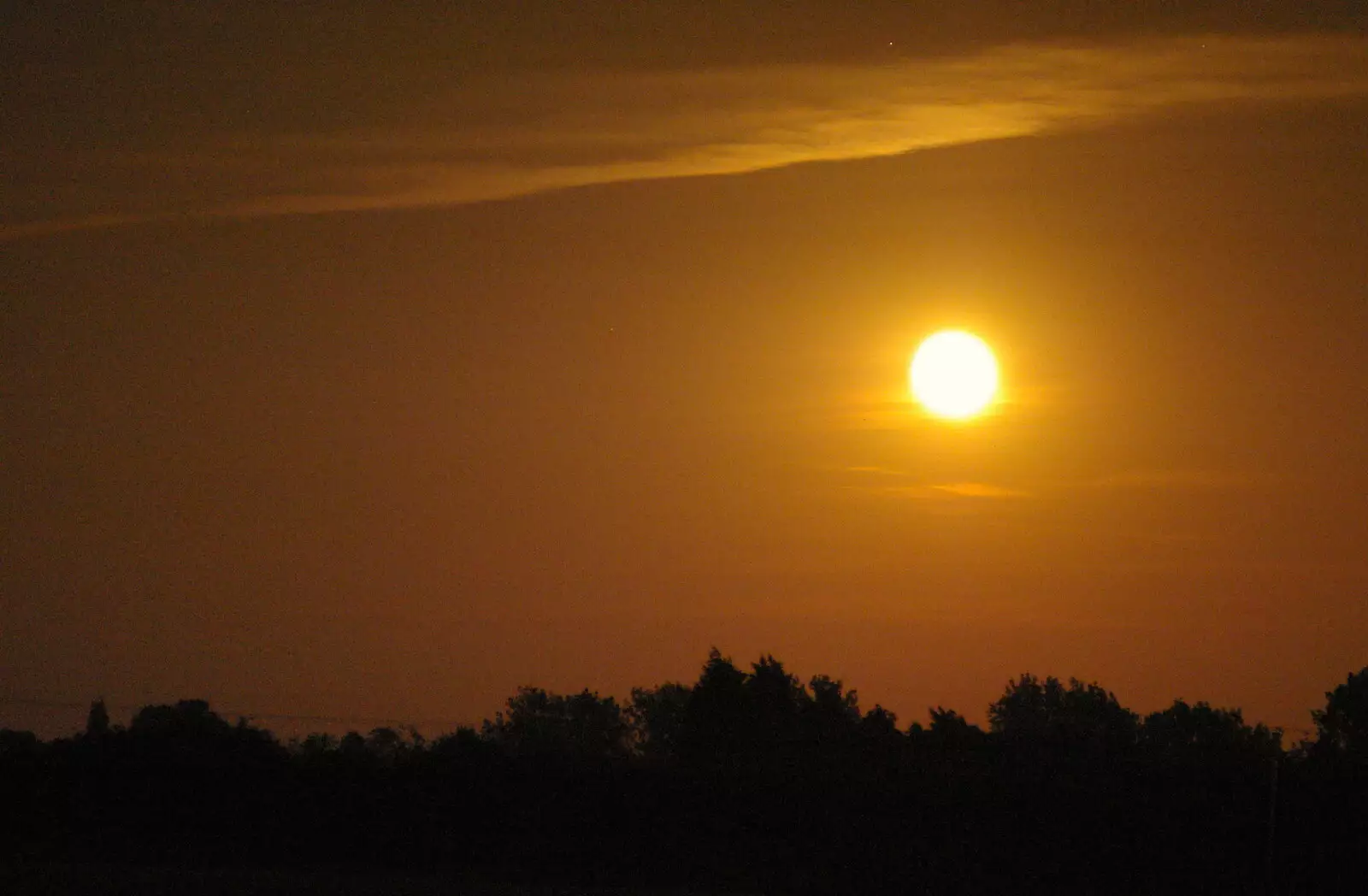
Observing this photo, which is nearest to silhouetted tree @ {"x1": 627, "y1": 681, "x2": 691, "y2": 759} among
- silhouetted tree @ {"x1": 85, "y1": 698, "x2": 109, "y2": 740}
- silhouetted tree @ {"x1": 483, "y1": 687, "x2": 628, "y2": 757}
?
silhouetted tree @ {"x1": 483, "y1": 687, "x2": 628, "y2": 757}

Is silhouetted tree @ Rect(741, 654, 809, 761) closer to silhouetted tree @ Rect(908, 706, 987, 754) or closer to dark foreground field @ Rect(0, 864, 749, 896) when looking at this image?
silhouetted tree @ Rect(908, 706, 987, 754)

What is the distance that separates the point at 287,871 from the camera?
35656mm

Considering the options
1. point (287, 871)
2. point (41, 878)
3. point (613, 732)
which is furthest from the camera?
point (613, 732)

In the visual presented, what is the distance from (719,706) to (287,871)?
127ft

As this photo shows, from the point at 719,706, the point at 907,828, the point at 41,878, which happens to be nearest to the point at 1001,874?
the point at 907,828

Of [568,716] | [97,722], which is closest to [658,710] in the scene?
[568,716]

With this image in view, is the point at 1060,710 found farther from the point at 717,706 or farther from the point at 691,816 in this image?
the point at 691,816

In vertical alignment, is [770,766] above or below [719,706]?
below

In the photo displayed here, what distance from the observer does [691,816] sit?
37.3m

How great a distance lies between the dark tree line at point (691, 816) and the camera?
36062 mm

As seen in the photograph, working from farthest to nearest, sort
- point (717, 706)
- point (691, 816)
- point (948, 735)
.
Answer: point (717, 706), point (948, 735), point (691, 816)

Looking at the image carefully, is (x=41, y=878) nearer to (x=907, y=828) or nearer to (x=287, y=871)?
(x=287, y=871)

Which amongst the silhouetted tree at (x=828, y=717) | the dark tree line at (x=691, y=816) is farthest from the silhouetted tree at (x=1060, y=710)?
the dark tree line at (x=691, y=816)

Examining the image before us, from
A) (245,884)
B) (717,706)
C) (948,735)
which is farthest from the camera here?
(717,706)
